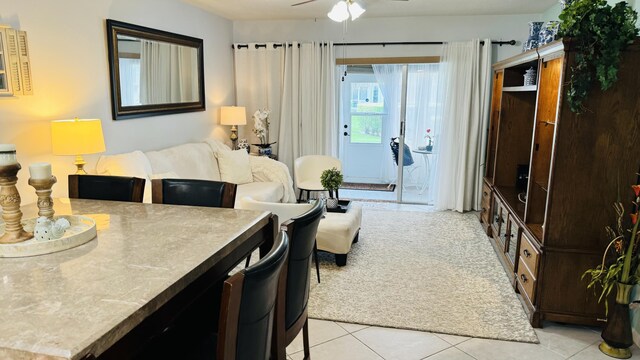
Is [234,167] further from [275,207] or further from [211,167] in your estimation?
[275,207]

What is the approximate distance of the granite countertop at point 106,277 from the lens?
3.27 feet

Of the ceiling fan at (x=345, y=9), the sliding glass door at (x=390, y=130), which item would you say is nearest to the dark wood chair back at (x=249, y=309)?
the ceiling fan at (x=345, y=9)

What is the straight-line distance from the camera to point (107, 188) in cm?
242

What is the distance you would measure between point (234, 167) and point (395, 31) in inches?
107

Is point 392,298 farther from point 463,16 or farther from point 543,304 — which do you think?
point 463,16

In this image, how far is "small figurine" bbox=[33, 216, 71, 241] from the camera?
153 centimetres

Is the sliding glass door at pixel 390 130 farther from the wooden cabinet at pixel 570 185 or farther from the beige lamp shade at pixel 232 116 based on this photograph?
the wooden cabinet at pixel 570 185

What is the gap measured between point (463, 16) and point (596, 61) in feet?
11.1

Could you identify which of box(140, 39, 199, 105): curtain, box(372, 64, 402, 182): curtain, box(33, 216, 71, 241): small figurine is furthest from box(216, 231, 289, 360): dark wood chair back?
box(372, 64, 402, 182): curtain

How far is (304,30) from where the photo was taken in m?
5.95

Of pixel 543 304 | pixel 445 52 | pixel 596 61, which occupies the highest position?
pixel 445 52

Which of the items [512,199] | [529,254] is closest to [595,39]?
[529,254]

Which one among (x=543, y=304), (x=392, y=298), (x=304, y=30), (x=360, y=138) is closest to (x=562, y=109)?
(x=543, y=304)

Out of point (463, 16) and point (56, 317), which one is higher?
point (463, 16)
